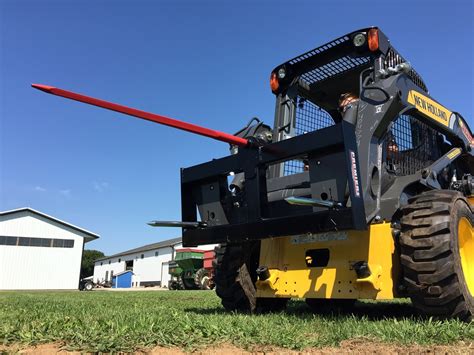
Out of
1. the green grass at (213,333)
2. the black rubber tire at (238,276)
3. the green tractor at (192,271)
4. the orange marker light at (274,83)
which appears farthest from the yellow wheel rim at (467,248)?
the green tractor at (192,271)

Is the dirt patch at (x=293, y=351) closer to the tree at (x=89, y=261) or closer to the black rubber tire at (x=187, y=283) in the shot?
the black rubber tire at (x=187, y=283)

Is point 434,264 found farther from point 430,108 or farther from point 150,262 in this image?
point 150,262

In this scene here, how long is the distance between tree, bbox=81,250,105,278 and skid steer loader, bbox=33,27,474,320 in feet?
265

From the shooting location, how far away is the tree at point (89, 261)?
283 feet

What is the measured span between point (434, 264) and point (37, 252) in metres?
38.1

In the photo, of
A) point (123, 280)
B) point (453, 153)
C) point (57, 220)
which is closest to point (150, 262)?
point (123, 280)

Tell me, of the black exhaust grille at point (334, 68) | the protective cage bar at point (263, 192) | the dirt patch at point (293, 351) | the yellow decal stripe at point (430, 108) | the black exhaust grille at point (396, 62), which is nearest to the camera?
the dirt patch at point (293, 351)

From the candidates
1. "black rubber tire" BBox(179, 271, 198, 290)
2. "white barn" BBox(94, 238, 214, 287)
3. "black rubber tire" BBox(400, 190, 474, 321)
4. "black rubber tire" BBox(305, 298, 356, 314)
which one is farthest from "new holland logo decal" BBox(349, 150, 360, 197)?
"white barn" BBox(94, 238, 214, 287)

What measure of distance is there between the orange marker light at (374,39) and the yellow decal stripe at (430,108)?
0.66m

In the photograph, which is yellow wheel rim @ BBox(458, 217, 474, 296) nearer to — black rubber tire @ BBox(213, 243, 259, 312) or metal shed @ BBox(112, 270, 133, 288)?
black rubber tire @ BBox(213, 243, 259, 312)

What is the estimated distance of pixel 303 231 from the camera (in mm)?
4082

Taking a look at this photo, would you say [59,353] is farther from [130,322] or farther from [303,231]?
[303,231]

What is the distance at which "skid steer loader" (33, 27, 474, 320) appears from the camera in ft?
12.6

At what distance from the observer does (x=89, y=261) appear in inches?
3627
